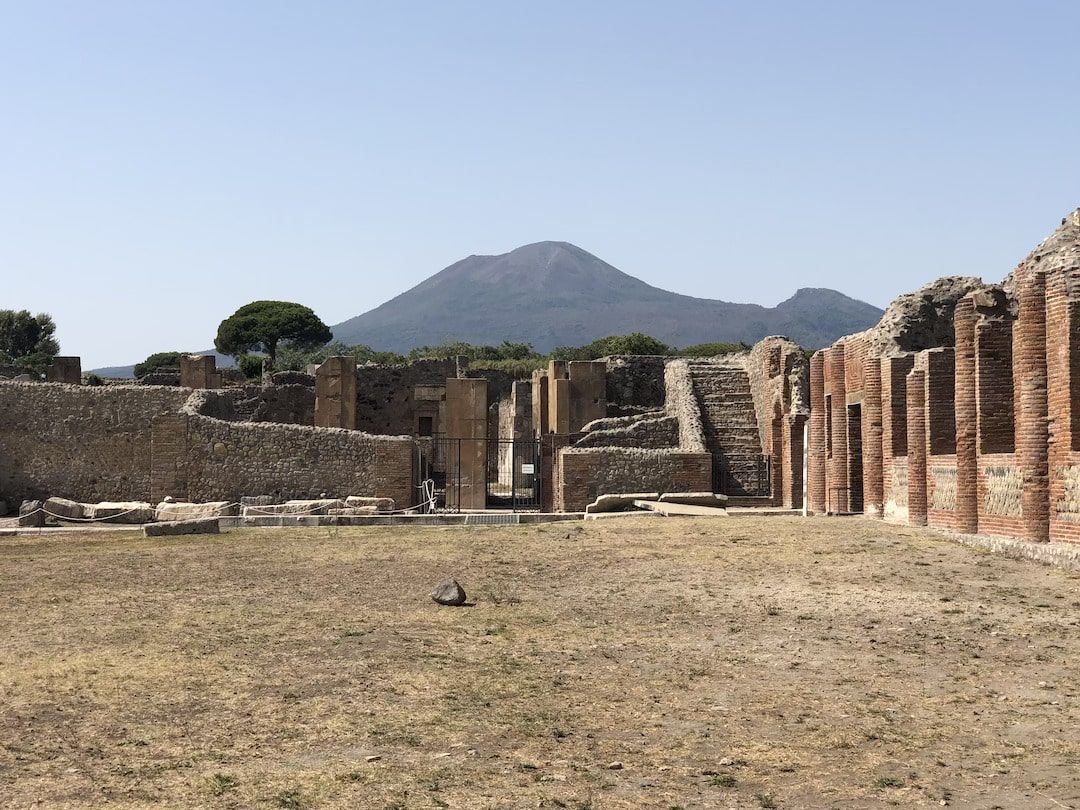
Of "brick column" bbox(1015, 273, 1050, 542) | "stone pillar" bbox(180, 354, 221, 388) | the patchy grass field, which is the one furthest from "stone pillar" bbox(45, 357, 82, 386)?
"brick column" bbox(1015, 273, 1050, 542)

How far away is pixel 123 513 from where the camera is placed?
2689 centimetres

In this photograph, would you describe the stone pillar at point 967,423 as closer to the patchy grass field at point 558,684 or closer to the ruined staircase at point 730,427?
the patchy grass field at point 558,684

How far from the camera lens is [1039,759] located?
7.16 meters

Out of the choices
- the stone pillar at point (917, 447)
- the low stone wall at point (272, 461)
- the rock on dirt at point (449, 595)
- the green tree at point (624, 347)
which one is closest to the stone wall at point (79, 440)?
the low stone wall at point (272, 461)

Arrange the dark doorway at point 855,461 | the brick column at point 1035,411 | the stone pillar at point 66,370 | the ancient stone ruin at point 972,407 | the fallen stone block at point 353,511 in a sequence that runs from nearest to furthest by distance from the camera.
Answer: the ancient stone ruin at point 972,407
the brick column at point 1035,411
the dark doorway at point 855,461
the fallen stone block at point 353,511
the stone pillar at point 66,370

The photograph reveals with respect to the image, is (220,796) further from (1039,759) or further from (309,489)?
(309,489)

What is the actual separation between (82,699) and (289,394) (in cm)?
3012

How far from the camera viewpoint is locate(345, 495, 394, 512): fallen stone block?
89.6 ft

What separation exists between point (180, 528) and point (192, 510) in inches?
165

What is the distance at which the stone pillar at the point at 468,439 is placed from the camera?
3083cm

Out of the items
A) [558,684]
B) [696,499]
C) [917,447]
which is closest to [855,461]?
[696,499]

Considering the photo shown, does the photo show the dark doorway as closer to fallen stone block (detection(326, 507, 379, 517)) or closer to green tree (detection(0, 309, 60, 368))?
fallen stone block (detection(326, 507, 379, 517))

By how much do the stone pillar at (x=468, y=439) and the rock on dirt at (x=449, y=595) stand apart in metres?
16.9

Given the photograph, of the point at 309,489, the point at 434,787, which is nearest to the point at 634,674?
the point at 434,787
